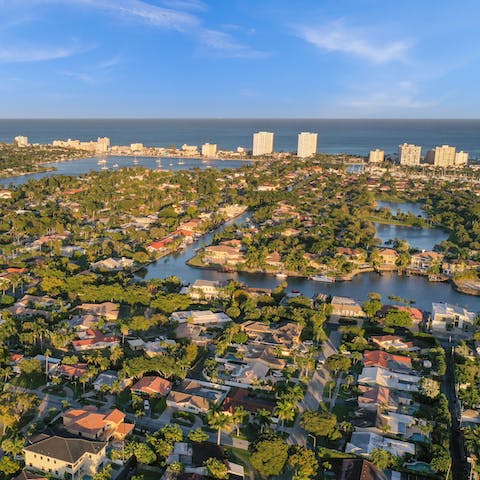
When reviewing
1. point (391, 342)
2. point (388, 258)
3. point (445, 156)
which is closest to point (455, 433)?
point (391, 342)

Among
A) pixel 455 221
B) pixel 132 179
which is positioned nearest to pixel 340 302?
pixel 455 221

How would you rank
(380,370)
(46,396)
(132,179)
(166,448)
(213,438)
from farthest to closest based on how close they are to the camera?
(132,179)
(380,370)
(46,396)
(213,438)
(166,448)

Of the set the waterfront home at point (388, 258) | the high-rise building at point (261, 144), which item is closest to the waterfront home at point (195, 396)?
the waterfront home at point (388, 258)

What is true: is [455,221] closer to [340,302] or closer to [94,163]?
[340,302]

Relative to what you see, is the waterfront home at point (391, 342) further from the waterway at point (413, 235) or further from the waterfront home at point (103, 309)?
the waterway at point (413, 235)

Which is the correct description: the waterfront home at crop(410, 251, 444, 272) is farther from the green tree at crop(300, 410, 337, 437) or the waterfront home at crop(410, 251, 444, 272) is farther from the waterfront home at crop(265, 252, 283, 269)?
the green tree at crop(300, 410, 337, 437)
